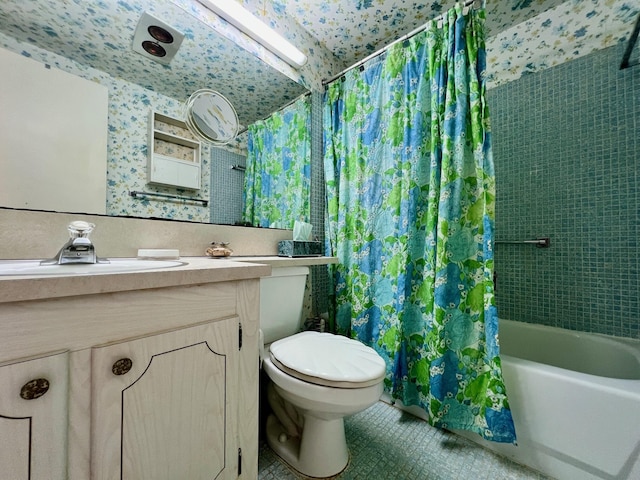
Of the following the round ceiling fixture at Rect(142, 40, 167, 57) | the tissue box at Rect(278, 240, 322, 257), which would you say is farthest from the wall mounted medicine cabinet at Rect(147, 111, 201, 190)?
the tissue box at Rect(278, 240, 322, 257)

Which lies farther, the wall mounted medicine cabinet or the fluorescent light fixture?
the fluorescent light fixture

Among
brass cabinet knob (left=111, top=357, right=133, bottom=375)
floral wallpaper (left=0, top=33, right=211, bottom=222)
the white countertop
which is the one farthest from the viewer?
floral wallpaper (left=0, top=33, right=211, bottom=222)

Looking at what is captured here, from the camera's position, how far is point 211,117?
1230 mm

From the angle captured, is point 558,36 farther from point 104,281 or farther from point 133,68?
point 104,281

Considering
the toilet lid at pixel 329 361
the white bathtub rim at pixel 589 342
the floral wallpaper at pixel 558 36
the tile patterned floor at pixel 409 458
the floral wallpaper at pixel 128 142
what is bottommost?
the tile patterned floor at pixel 409 458

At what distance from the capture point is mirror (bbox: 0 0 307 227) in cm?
82

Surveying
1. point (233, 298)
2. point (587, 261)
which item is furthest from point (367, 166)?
point (587, 261)

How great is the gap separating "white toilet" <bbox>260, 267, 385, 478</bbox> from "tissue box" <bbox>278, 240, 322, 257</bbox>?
0.39ft

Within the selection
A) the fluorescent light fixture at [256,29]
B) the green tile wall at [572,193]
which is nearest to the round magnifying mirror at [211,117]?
the fluorescent light fixture at [256,29]

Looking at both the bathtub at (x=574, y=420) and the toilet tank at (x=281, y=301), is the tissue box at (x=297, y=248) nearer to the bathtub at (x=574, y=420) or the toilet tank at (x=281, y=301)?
the toilet tank at (x=281, y=301)

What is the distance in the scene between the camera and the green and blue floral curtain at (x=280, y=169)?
139 centimetres

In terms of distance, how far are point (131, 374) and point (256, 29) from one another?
1645 millimetres

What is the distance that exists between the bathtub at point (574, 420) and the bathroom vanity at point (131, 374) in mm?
1058

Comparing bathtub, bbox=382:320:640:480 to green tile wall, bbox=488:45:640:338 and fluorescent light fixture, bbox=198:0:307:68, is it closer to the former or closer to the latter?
green tile wall, bbox=488:45:640:338
